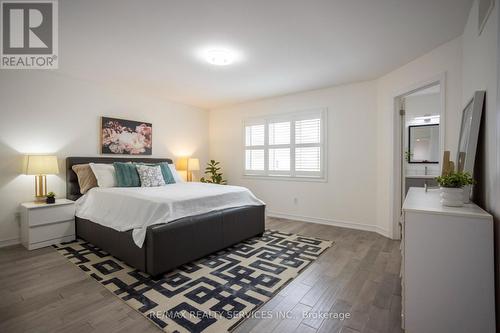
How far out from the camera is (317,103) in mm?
4316

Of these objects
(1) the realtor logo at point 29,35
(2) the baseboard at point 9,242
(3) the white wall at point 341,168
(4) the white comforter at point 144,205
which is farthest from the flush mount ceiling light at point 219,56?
(2) the baseboard at point 9,242

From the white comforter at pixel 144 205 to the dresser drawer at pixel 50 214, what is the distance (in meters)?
0.10

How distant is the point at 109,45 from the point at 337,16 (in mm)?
2427

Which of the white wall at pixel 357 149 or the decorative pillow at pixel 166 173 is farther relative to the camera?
the decorative pillow at pixel 166 173

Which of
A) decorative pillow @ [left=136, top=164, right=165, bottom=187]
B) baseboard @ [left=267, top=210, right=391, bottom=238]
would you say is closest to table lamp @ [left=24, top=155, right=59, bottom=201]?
decorative pillow @ [left=136, top=164, right=165, bottom=187]

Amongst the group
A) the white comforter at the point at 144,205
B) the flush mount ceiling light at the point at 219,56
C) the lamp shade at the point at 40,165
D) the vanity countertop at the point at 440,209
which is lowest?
the white comforter at the point at 144,205

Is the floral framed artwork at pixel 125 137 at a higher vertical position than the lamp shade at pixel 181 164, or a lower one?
higher

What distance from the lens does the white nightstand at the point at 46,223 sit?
9.71 feet

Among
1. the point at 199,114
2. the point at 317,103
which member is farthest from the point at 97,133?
the point at 317,103

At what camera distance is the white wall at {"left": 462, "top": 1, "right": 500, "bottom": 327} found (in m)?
1.39

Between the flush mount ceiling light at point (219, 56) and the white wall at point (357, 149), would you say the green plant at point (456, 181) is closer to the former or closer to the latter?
the white wall at point (357, 149)

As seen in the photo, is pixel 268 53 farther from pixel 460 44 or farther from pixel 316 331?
pixel 316 331

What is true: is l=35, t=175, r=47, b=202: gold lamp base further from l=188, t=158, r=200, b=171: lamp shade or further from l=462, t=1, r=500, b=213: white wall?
l=462, t=1, r=500, b=213: white wall

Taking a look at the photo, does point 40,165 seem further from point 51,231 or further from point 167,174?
point 167,174
